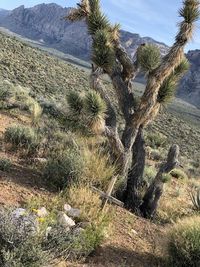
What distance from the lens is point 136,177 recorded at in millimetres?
10172

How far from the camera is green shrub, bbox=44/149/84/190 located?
8.52 meters

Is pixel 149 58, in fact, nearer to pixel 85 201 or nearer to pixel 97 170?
pixel 97 170

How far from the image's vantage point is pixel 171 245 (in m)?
6.82

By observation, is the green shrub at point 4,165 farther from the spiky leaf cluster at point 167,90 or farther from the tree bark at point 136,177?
the spiky leaf cluster at point 167,90

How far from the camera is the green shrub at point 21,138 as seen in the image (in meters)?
10.7

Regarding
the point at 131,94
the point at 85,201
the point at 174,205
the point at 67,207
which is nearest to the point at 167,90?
the point at 131,94

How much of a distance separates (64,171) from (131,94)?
286cm

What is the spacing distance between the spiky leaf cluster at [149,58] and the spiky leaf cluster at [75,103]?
4.89ft

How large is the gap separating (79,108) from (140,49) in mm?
1860

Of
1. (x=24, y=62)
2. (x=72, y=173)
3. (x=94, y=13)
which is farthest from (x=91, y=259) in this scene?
(x=24, y=62)

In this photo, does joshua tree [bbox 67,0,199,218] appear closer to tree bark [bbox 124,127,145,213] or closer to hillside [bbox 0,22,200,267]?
tree bark [bbox 124,127,145,213]

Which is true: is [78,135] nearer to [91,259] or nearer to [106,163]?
[106,163]

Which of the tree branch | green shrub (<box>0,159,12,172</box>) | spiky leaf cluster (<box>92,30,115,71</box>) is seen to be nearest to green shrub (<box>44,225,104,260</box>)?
green shrub (<box>0,159,12,172</box>)

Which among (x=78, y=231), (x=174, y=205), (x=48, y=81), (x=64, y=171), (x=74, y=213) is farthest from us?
(x=48, y=81)
